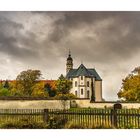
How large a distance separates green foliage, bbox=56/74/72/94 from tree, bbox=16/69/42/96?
13.6 inches

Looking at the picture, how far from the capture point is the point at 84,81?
363 inches

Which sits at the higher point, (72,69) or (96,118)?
(72,69)

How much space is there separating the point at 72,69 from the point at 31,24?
3.27 feet

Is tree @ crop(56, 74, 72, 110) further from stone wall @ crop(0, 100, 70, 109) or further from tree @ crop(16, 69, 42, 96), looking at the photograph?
tree @ crop(16, 69, 42, 96)

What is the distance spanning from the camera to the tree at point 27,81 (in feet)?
28.6

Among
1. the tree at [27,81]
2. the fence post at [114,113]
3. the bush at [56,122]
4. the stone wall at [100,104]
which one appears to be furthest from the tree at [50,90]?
the fence post at [114,113]

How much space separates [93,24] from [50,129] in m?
1.84

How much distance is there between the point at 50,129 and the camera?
27.8ft

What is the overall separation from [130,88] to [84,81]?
0.81m

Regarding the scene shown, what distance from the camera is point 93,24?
855 centimetres
